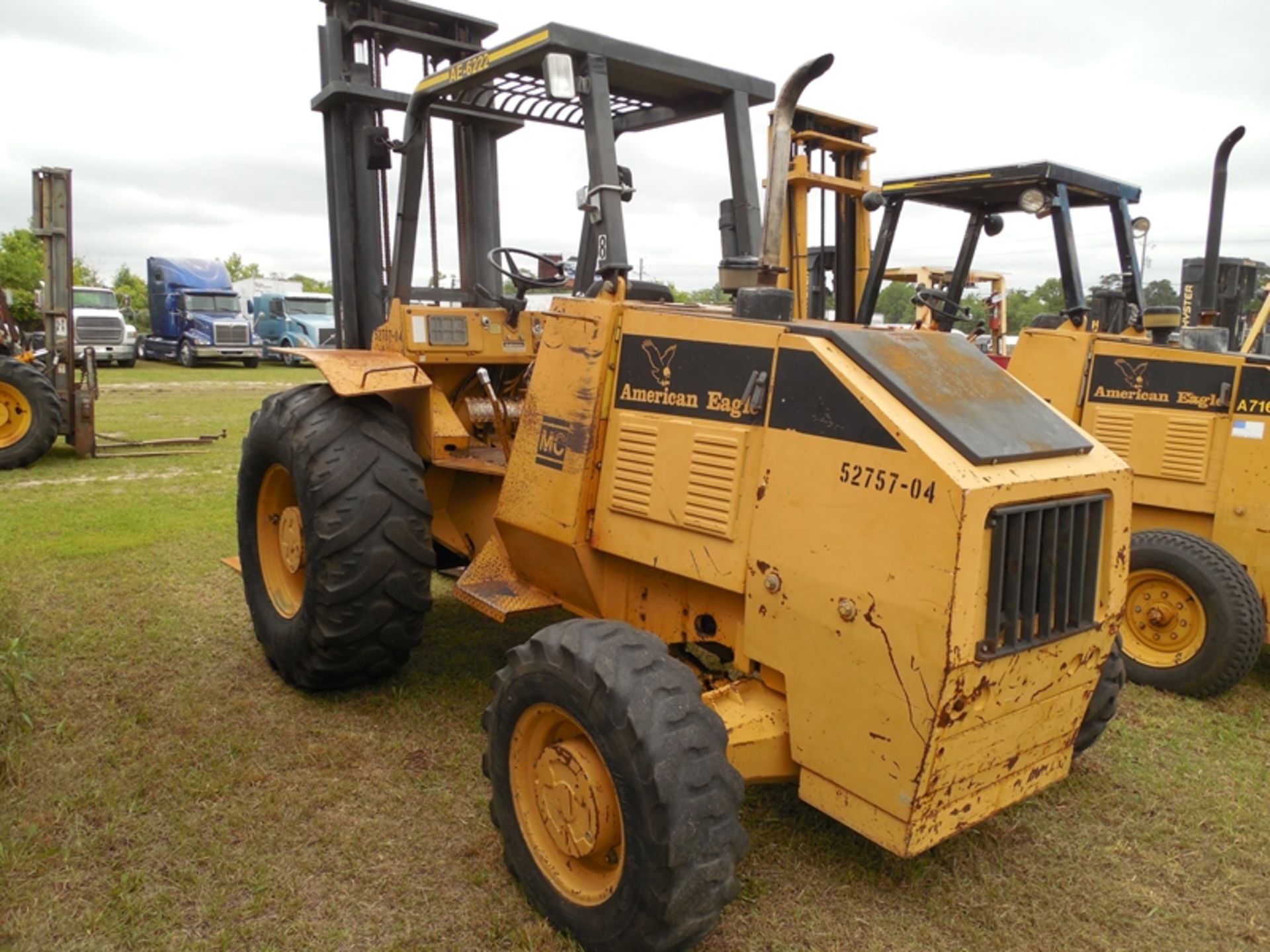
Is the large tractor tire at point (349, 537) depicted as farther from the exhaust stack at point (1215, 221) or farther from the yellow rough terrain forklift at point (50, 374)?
the yellow rough terrain forklift at point (50, 374)

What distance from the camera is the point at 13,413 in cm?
1050

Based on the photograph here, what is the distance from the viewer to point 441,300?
16.8ft

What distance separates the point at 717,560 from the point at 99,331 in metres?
26.6

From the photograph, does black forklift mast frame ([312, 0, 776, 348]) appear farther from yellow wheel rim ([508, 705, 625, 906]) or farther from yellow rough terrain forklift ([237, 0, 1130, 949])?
yellow wheel rim ([508, 705, 625, 906])

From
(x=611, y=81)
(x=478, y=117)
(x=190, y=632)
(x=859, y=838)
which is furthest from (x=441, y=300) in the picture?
(x=859, y=838)

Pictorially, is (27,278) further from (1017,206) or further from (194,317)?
(1017,206)

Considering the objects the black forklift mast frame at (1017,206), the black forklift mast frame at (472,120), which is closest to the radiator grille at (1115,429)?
the black forklift mast frame at (1017,206)

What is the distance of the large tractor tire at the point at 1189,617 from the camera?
15.9 feet

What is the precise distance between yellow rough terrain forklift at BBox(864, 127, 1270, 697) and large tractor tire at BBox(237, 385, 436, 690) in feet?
10.3

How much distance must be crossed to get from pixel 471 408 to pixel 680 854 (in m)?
2.99

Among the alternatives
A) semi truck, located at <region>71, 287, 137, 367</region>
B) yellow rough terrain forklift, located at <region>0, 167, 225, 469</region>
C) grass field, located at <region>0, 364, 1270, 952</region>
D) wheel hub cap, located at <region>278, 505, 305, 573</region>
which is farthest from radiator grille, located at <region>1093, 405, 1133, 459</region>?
semi truck, located at <region>71, 287, 137, 367</region>

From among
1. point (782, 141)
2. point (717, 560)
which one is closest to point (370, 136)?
point (782, 141)

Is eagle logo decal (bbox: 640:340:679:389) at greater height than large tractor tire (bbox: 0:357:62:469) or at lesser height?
greater

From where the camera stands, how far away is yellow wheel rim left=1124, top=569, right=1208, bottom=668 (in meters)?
5.02
